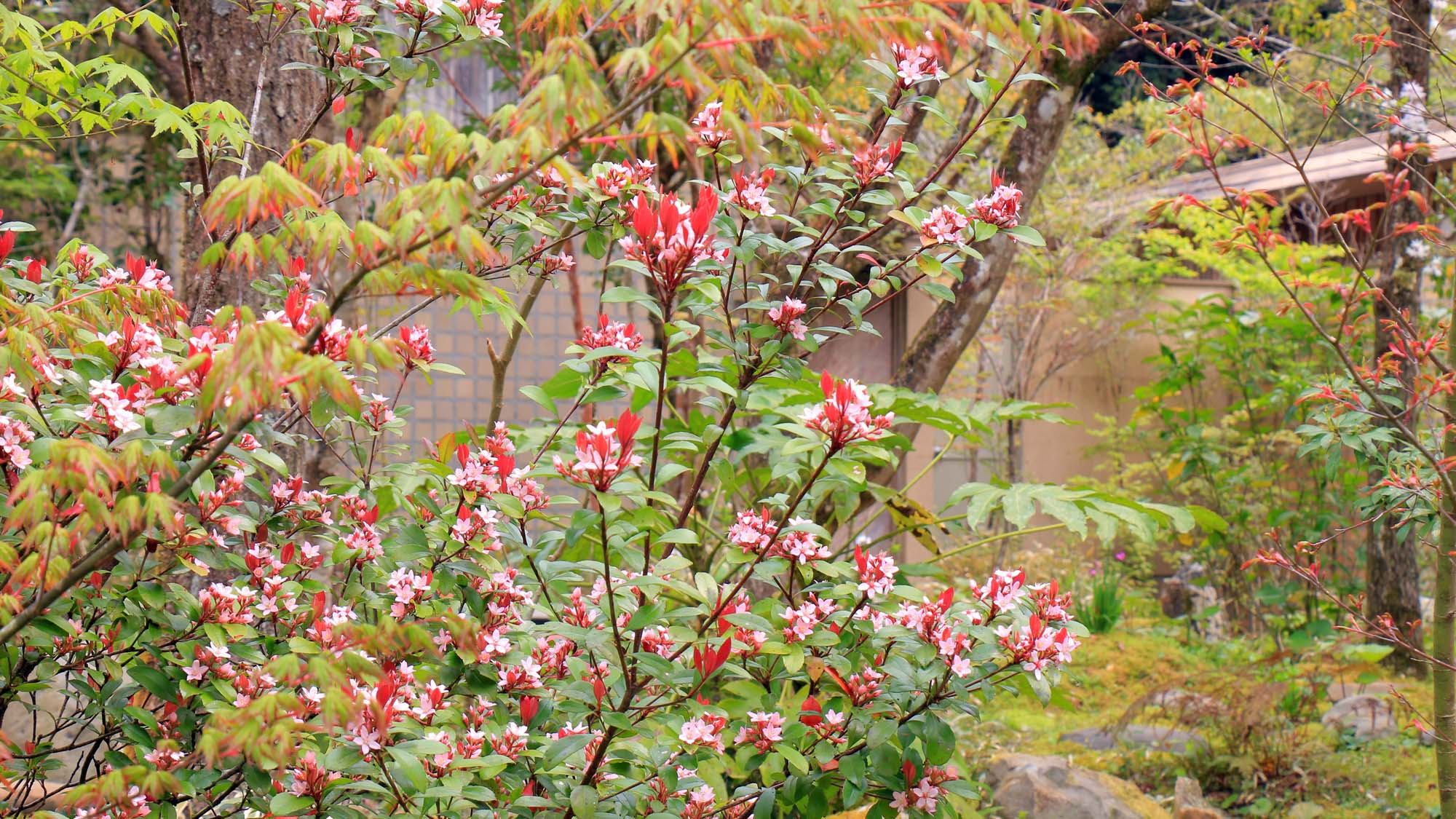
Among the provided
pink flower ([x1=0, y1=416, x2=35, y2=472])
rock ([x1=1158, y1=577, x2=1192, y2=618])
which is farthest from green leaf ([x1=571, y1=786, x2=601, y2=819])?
rock ([x1=1158, y1=577, x2=1192, y2=618])

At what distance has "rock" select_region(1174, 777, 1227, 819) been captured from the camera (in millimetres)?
2732

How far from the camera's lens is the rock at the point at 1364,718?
11.1ft

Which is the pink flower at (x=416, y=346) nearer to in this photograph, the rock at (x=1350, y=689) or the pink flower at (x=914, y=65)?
the pink flower at (x=914, y=65)

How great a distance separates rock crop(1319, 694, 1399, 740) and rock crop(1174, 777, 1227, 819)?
0.80 metres

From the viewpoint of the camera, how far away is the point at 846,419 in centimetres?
128

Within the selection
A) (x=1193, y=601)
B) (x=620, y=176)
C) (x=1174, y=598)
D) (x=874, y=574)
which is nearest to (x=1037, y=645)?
(x=874, y=574)

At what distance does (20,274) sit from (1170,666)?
14.3 ft

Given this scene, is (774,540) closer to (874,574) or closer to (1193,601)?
(874,574)

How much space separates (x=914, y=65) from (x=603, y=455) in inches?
28.8

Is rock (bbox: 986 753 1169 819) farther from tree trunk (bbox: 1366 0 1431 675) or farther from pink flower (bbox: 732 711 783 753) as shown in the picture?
pink flower (bbox: 732 711 783 753)

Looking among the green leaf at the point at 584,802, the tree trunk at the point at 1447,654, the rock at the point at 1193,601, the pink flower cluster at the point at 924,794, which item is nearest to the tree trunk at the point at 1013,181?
the tree trunk at the point at 1447,654

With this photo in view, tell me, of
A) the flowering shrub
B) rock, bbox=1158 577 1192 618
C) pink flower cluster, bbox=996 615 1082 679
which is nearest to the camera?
the flowering shrub

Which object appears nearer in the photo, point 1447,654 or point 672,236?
point 672,236

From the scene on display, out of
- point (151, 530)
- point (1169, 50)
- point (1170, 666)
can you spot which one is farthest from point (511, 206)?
point (1170, 666)
